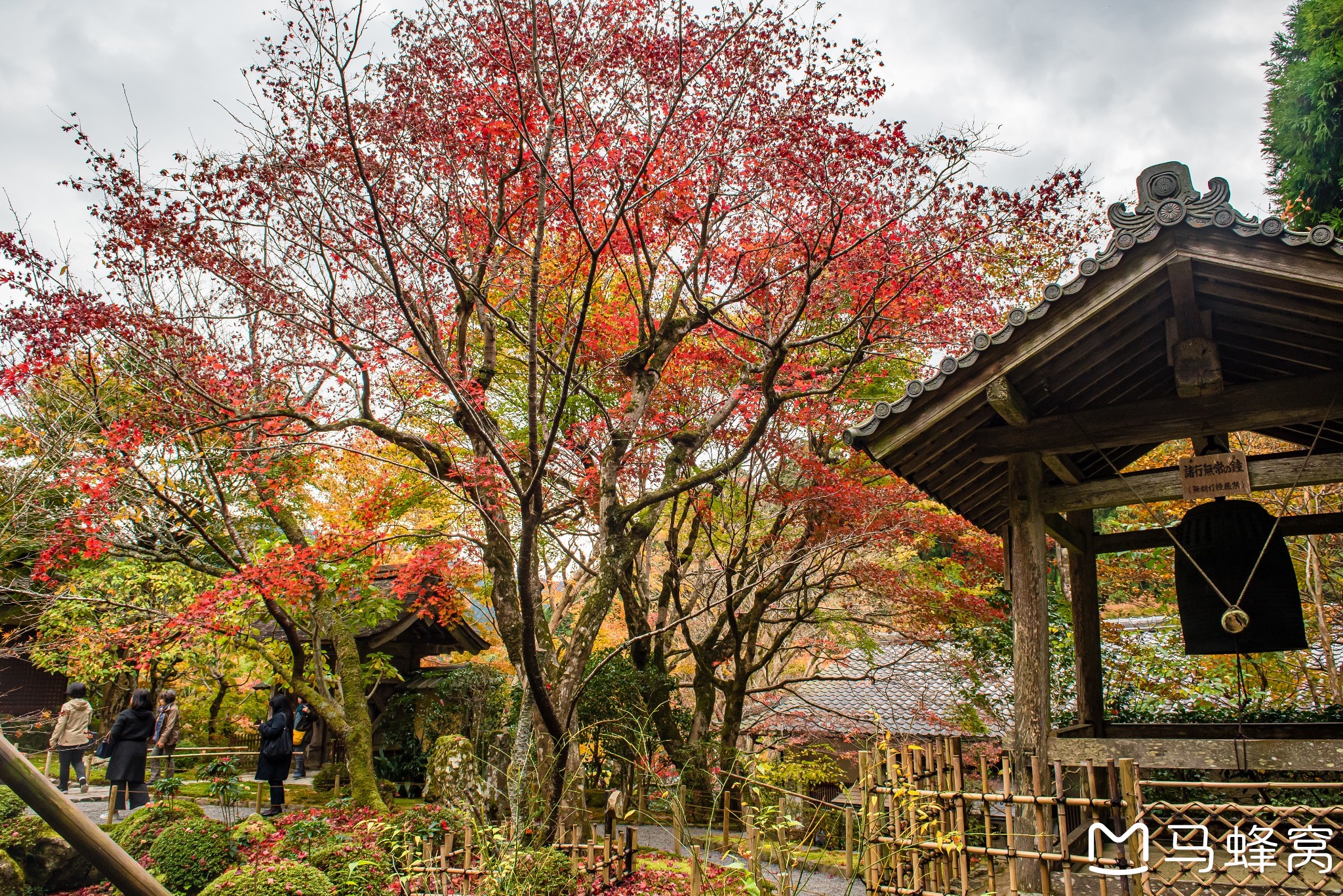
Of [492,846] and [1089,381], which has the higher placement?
[1089,381]

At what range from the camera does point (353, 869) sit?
20.2ft

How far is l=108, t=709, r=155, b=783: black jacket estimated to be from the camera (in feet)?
34.1

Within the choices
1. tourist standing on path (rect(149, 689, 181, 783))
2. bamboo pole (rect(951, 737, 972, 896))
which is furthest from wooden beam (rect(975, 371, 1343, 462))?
tourist standing on path (rect(149, 689, 181, 783))

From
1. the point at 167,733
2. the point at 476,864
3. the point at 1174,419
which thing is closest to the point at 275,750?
the point at 167,733

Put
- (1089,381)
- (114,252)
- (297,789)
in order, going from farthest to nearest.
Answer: (297,789) → (114,252) → (1089,381)

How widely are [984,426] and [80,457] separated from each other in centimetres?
1142

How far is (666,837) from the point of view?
40.1ft

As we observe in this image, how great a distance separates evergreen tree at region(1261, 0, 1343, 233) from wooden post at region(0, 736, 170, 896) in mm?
14179

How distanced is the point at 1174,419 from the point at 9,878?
10393mm

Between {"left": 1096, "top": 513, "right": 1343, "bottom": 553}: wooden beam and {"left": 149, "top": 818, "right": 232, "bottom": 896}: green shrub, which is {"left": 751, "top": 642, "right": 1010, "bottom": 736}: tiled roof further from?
{"left": 149, "top": 818, "right": 232, "bottom": 896}: green shrub

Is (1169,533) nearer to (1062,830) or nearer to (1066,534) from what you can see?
(1066,534)

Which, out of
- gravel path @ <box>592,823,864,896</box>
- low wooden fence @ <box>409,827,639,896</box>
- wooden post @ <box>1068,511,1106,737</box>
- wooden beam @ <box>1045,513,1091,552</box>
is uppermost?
wooden beam @ <box>1045,513,1091,552</box>

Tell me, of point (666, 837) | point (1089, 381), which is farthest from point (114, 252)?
point (666, 837)

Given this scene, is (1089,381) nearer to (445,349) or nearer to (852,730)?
(445,349)
